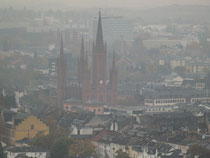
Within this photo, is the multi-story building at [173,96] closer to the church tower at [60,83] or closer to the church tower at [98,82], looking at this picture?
the church tower at [98,82]

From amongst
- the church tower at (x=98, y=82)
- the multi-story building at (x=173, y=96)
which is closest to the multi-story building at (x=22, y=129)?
the church tower at (x=98, y=82)

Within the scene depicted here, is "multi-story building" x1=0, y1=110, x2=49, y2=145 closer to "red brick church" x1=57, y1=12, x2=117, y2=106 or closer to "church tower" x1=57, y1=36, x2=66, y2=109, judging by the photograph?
"church tower" x1=57, y1=36, x2=66, y2=109

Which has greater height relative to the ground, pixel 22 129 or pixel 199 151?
pixel 199 151

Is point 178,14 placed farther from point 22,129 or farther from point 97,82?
point 22,129

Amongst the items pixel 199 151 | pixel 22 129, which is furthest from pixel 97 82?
pixel 199 151

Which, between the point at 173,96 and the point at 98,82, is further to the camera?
the point at 173,96

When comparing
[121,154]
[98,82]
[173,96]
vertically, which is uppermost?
[121,154]

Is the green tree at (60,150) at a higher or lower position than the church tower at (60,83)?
higher

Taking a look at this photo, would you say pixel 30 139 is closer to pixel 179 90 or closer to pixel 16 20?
pixel 179 90

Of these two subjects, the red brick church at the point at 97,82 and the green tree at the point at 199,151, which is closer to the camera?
the green tree at the point at 199,151

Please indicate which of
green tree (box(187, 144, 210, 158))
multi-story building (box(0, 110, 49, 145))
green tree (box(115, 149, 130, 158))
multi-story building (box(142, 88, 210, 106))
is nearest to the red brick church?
multi-story building (box(142, 88, 210, 106))

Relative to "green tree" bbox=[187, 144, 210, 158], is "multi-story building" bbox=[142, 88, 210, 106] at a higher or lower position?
lower

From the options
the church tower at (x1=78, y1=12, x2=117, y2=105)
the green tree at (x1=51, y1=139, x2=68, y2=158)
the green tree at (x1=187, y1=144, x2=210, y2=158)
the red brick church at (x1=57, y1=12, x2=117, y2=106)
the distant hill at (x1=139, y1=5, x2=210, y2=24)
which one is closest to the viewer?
the green tree at (x1=187, y1=144, x2=210, y2=158)

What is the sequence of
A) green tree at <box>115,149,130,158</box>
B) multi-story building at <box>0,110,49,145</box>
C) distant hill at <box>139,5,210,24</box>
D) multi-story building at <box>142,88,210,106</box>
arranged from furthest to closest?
1. distant hill at <box>139,5,210,24</box>
2. multi-story building at <box>142,88,210,106</box>
3. multi-story building at <box>0,110,49,145</box>
4. green tree at <box>115,149,130,158</box>
